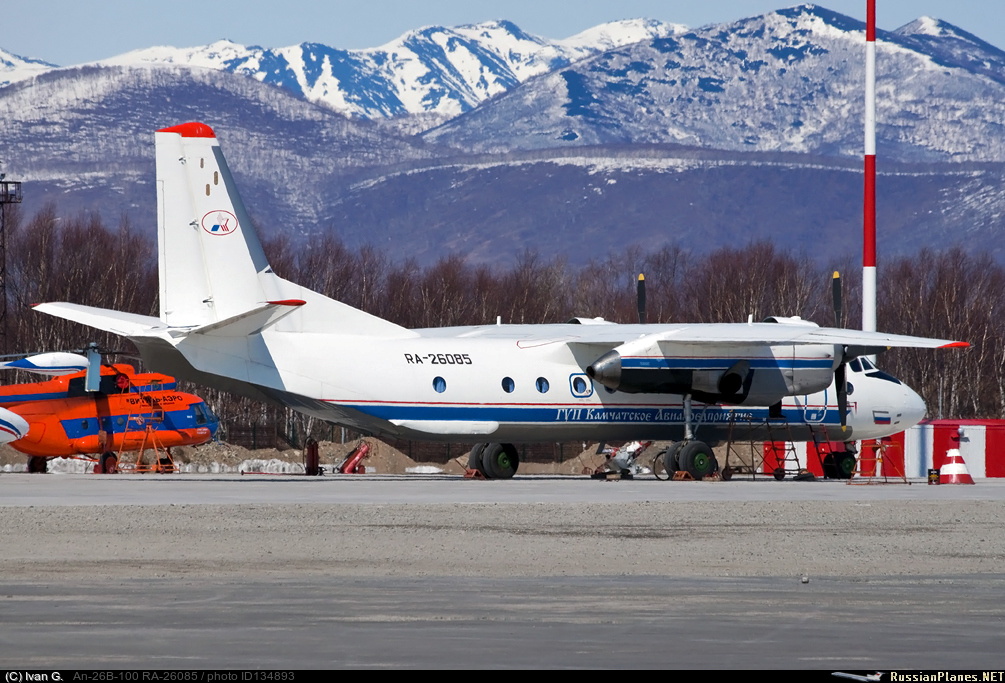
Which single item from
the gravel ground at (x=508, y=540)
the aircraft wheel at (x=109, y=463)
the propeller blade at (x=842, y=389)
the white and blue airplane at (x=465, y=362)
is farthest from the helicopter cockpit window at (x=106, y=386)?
the gravel ground at (x=508, y=540)

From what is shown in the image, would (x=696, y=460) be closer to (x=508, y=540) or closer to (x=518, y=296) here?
(x=508, y=540)

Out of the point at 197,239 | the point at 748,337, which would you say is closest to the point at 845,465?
the point at 748,337

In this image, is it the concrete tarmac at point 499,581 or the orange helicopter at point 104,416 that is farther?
the orange helicopter at point 104,416

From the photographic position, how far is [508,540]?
20031 millimetres

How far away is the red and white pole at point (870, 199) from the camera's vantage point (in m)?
42.8

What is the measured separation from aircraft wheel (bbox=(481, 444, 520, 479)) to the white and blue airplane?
37mm

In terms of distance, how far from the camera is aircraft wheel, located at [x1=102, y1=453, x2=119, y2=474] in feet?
144

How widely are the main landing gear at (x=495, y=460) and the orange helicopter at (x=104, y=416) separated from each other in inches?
440

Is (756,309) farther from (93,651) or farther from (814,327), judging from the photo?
(93,651)

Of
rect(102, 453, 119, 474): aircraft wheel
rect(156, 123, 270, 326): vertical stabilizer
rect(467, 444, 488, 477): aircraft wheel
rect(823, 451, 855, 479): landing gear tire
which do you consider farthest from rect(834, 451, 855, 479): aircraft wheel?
rect(102, 453, 119, 474): aircraft wheel

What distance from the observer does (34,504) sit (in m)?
25.4

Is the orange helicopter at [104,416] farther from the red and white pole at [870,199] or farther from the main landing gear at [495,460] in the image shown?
the red and white pole at [870,199]

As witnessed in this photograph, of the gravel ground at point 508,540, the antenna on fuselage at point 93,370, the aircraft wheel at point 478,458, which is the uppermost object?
the antenna on fuselage at point 93,370

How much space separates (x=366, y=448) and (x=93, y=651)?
1266 inches
